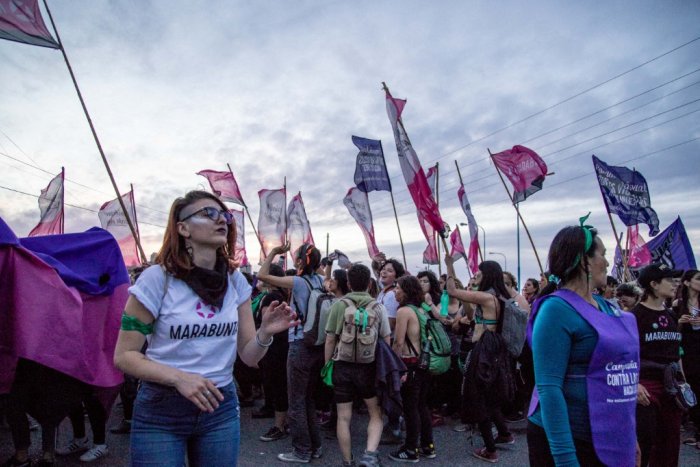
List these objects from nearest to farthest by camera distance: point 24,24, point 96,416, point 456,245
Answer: point 96,416, point 24,24, point 456,245

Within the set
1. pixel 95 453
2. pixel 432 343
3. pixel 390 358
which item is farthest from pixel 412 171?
pixel 95 453

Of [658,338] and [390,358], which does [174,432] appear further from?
[658,338]

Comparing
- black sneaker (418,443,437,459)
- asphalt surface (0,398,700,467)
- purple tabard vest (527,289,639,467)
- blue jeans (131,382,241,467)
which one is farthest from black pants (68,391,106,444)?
purple tabard vest (527,289,639,467)

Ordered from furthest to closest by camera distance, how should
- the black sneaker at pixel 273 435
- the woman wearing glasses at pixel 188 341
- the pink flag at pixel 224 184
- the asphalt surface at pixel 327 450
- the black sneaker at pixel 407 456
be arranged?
the pink flag at pixel 224 184 < the black sneaker at pixel 273 435 < the black sneaker at pixel 407 456 < the asphalt surface at pixel 327 450 < the woman wearing glasses at pixel 188 341

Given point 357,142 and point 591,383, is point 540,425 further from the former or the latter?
point 357,142

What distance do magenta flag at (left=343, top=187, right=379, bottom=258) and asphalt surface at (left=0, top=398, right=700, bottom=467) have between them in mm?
6663

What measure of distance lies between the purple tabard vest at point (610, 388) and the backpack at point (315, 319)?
3.47 metres

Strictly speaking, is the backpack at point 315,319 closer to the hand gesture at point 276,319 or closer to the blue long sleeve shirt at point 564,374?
the hand gesture at point 276,319

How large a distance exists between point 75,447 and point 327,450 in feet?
9.42

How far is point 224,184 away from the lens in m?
13.3

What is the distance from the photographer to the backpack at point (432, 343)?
561cm

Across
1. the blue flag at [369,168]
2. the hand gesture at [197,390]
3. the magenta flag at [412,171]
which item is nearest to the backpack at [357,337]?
the magenta flag at [412,171]

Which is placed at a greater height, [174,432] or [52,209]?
[52,209]

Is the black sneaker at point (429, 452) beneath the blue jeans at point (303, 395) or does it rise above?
beneath
